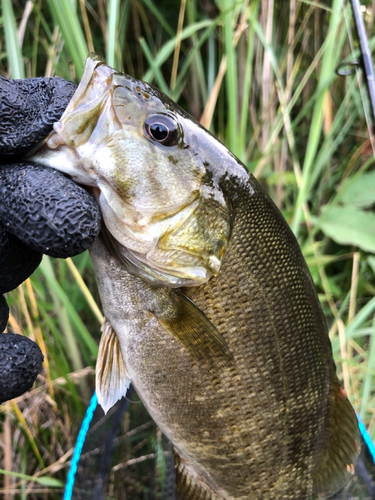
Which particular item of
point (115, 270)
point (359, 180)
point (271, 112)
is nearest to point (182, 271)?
point (115, 270)

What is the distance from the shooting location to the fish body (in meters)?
A: 0.65

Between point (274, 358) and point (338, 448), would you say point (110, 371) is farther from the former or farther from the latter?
point (338, 448)

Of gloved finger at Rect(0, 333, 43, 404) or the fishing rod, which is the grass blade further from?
the fishing rod

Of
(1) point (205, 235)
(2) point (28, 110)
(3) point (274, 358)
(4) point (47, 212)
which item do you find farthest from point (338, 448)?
(2) point (28, 110)

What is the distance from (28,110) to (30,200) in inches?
5.9

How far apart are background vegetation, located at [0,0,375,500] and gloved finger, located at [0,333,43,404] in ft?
1.26

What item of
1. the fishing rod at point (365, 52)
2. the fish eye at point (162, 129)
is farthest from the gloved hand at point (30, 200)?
→ the fishing rod at point (365, 52)

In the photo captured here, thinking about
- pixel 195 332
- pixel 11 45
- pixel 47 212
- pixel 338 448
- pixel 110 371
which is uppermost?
pixel 11 45

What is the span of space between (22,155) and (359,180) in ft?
5.26

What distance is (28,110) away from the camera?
0.60 meters

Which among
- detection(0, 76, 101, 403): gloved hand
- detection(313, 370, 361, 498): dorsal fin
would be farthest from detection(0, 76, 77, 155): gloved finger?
detection(313, 370, 361, 498): dorsal fin

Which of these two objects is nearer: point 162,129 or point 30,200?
point 30,200

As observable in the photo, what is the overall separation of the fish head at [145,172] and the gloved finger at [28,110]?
23 mm

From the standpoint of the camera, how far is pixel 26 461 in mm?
1198
